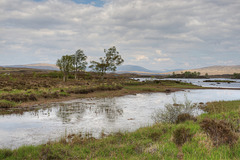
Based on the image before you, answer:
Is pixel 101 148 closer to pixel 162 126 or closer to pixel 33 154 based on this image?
pixel 33 154

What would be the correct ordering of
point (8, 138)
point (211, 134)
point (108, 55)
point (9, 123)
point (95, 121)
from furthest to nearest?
point (108, 55)
point (95, 121)
point (9, 123)
point (8, 138)
point (211, 134)

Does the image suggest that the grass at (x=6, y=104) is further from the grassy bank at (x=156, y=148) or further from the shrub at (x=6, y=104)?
the grassy bank at (x=156, y=148)

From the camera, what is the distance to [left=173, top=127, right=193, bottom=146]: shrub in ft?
27.9

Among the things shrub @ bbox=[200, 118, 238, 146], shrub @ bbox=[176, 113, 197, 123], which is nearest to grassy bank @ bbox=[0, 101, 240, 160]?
shrub @ bbox=[200, 118, 238, 146]

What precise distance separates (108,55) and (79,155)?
6136 centimetres

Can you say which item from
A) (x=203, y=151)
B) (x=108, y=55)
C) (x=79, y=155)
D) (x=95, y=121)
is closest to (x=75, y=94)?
(x=95, y=121)

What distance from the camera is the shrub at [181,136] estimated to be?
8500 mm

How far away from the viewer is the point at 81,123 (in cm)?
1470

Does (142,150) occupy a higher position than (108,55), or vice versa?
(108,55)

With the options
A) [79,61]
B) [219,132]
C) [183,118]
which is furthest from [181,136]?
[79,61]

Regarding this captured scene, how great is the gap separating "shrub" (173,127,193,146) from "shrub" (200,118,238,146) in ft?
3.13

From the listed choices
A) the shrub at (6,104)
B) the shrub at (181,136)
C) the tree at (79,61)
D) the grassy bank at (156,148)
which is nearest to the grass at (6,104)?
the shrub at (6,104)

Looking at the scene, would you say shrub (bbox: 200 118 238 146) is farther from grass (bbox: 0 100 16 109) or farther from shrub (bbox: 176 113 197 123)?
grass (bbox: 0 100 16 109)

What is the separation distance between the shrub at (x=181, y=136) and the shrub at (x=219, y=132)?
3.13 feet
